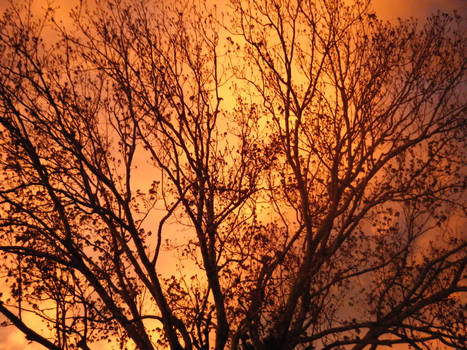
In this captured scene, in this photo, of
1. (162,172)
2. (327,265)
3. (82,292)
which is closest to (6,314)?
(82,292)

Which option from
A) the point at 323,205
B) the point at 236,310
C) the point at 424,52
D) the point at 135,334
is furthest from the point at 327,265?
the point at 424,52

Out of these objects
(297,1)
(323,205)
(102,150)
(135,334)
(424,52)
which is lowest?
(135,334)

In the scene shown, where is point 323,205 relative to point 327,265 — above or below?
above

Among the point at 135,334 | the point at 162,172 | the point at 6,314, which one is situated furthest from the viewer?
the point at 162,172

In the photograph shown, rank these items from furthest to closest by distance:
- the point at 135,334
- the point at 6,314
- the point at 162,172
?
the point at 162,172
the point at 135,334
the point at 6,314

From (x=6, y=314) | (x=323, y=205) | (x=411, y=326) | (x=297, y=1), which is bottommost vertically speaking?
(x=6, y=314)

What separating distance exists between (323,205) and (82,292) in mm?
7434

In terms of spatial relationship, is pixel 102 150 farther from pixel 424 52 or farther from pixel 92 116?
pixel 424 52

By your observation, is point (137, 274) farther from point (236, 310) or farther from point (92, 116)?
point (92, 116)

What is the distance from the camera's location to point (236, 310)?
13.8 m

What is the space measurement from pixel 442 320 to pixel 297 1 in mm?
9810

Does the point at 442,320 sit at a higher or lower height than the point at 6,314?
higher

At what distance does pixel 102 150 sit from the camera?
15.0 metres

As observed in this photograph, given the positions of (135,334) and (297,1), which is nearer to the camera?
(135,334)
